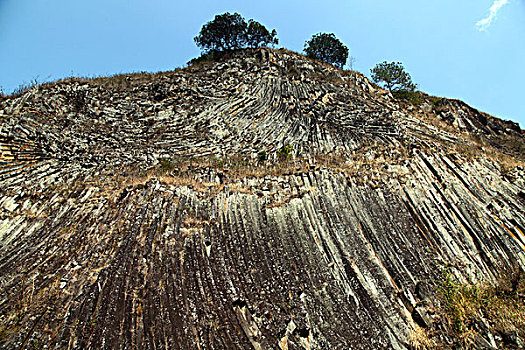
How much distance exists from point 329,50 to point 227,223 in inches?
980

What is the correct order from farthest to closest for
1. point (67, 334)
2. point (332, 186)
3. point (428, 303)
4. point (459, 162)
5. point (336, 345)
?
point (459, 162) < point (332, 186) < point (428, 303) < point (336, 345) < point (67, 334)

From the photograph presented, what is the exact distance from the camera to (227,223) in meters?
10.7

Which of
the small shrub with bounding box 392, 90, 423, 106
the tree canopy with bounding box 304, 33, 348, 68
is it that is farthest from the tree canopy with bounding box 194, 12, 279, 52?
the small shrub with bounding box 392, 90, 423, 106

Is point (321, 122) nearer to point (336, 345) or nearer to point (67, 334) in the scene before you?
point (336, 345)

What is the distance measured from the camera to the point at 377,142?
55.1 feet

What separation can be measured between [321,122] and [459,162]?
816 cm

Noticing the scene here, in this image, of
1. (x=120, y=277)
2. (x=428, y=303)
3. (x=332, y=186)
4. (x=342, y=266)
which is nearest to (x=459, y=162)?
(x=332, y=186)

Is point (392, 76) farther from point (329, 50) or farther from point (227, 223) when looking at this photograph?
point (227, 223)

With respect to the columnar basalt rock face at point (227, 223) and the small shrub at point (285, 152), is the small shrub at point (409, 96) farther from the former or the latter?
the small shrub at point (285, 152)

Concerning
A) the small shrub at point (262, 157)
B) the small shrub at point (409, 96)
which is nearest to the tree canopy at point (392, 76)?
the small shrub at point (409, 96)

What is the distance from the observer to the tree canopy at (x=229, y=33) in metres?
26.4

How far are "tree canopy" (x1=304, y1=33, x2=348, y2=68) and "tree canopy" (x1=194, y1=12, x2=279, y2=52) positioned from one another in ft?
17.7

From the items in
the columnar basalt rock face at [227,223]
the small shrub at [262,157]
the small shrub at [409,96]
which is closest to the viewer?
the columnar basalt rock face at [227,223]

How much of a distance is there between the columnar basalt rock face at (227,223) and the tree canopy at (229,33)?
32.8 ft
